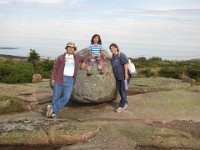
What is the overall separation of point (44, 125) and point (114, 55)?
3557 mm

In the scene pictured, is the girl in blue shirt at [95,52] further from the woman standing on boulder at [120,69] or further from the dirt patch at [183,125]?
the dirt patch at [183,125]

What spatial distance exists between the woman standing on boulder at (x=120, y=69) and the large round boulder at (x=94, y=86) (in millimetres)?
339

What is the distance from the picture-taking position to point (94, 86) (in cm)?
1227

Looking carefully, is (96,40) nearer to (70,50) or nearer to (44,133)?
(70,50)

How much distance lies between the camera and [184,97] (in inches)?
539

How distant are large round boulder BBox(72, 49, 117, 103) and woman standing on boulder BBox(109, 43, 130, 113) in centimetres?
34

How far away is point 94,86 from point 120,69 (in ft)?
3.33

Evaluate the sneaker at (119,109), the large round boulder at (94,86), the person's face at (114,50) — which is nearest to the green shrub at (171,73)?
the large round boulder at (94,86)

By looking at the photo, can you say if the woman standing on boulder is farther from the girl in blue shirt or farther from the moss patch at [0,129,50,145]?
the moss patch at [0,129,50,145]

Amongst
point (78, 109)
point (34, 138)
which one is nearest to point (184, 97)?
point (78, 109)

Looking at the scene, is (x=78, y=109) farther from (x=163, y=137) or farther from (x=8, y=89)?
(x=8, y=89)

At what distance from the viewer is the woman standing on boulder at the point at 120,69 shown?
38.9ft

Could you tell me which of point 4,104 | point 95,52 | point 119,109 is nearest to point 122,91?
point 119,109

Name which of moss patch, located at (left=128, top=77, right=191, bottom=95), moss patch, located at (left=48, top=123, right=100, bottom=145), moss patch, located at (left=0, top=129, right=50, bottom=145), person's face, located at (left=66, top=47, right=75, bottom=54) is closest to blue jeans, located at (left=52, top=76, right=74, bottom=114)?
person's face, located at (left=66, top=47, right=75, bottom=54)
